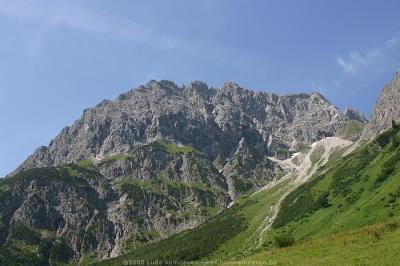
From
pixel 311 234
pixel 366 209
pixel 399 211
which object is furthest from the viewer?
pixel 311 234

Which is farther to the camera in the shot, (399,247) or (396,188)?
(396,188)

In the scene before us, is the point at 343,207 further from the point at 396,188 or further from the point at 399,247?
the point at 399,247

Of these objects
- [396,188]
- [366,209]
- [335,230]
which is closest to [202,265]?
[335,230]

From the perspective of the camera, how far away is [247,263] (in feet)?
166

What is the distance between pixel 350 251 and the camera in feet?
152

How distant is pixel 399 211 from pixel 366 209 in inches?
980

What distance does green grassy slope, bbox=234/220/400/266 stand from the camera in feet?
138

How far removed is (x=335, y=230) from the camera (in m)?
164

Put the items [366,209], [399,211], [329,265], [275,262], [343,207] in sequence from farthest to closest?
1. [343,207]
2. [366,209]
3. [399,211]
4. [275,262]
5. [329,265]

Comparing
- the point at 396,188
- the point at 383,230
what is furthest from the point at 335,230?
the point at 383,230

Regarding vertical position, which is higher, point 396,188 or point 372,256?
point 396,188

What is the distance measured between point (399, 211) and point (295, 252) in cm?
9973

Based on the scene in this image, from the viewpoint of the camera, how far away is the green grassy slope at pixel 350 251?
138ft

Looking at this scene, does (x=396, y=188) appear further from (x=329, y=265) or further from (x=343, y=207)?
(x=329, y=265)
